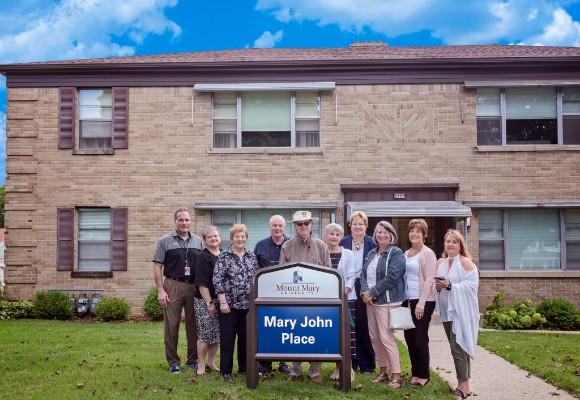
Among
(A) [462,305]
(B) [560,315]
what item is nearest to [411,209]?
(B) [560,315]

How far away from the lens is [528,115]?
17.2 metres

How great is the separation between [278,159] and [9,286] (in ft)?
23.8

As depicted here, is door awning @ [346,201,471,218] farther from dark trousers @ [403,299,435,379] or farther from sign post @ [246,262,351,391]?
sign post @ [246,262,351,391]

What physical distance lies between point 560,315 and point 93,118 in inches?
466

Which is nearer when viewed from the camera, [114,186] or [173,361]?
[173,361]

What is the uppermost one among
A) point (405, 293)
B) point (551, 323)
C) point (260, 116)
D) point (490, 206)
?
point (260, 116)

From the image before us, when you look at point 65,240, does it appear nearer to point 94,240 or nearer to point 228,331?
point 94,240

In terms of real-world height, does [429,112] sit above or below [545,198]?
above

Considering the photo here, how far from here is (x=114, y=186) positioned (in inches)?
671

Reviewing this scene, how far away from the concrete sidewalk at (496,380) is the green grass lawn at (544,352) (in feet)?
0.50

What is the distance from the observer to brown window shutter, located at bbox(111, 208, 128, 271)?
55.3 feet

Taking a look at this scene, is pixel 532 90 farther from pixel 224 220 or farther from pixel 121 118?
pixel 121 118

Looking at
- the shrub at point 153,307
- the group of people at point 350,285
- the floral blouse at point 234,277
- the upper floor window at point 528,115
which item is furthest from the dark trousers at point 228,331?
the upper floor window at point 528,115

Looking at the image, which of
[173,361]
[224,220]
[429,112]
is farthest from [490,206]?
[173,361]
